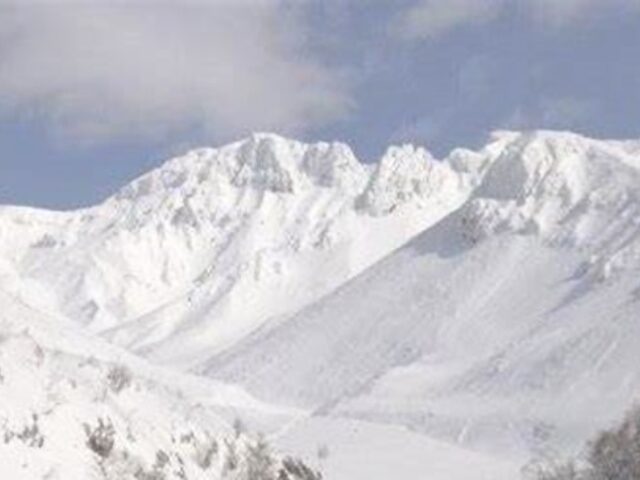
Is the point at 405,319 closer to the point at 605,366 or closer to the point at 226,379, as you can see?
the point at 226,379

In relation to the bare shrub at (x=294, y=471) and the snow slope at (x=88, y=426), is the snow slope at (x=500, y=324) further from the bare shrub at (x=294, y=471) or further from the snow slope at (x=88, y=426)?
the snow slope at (x=88, y=426)

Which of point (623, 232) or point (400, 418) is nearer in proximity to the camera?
point (400, 418)

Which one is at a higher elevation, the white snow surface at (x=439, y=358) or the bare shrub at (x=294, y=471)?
the white snow surface at (x=439, y=358)

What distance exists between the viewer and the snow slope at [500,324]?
105938mm

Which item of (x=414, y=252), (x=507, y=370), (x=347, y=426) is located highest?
(x=414, y=252)

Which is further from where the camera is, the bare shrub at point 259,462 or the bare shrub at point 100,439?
the bare shrub at point 259,462

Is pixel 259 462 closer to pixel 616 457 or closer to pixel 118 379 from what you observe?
pixel 118 379

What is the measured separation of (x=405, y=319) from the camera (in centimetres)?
15038

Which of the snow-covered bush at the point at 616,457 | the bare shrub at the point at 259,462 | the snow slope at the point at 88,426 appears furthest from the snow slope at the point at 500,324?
the bare shrub at the point at 259,462

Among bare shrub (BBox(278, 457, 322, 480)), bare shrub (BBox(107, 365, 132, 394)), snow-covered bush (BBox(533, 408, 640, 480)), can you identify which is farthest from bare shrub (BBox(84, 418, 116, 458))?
snow-covered bush (BBox(533, 408, 640, 480))

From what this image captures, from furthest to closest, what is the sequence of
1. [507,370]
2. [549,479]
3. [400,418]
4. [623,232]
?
[623,232] < [507,370] < [400,418] < [549,479]

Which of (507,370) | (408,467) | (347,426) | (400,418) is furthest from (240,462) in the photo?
(507,370)

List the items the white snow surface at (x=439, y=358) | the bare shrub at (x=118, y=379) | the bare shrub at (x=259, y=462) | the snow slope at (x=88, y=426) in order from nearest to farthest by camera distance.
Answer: the snow slope at (x=88, y=426), the bare shrub at (x=259, y=462), the white snow surface at (x=439, y=358), the bare shrub at (x=118, y=379)

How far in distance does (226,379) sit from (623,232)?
38482mm
